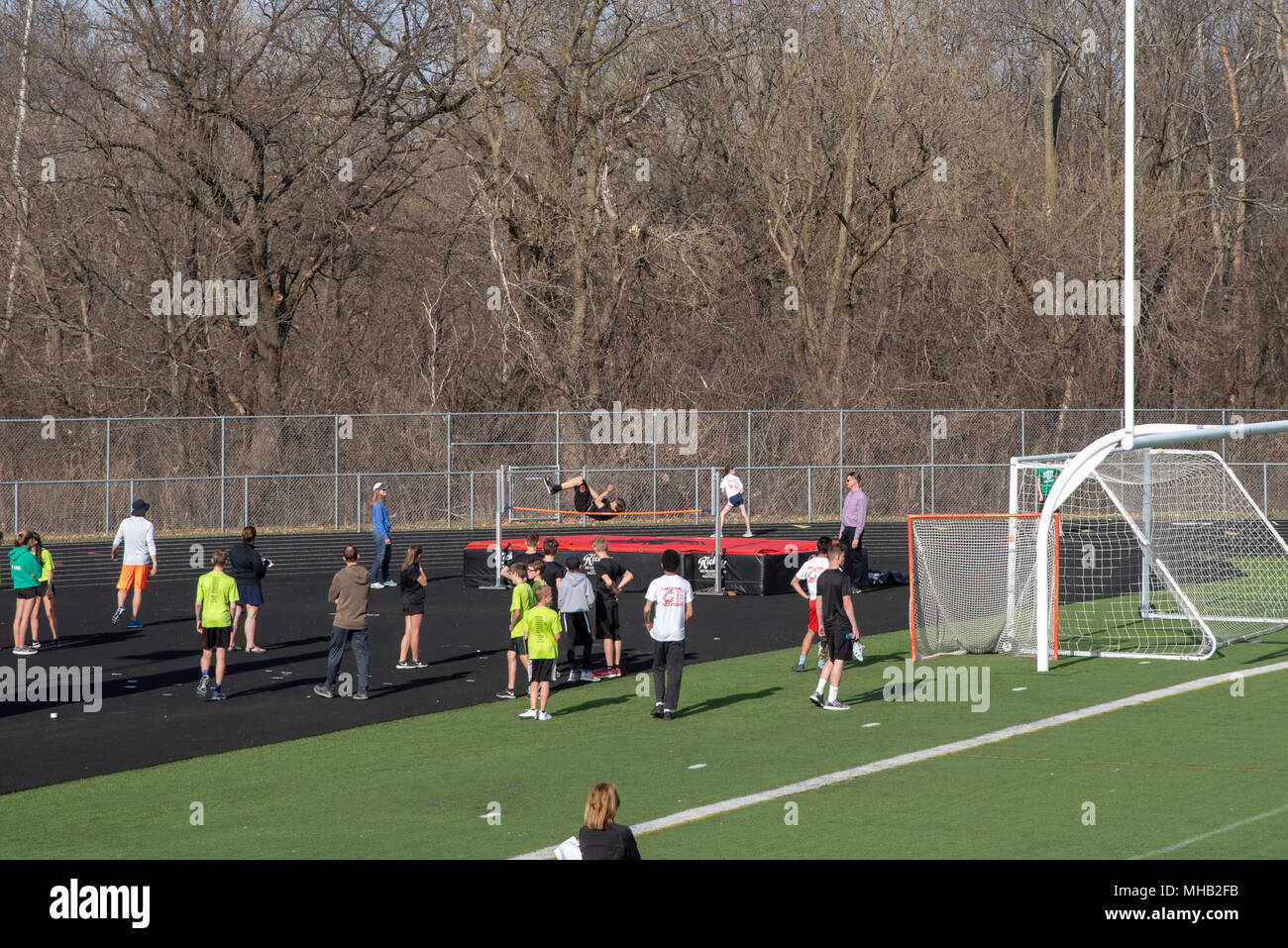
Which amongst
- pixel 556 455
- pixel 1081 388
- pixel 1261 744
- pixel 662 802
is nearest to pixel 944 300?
pixel 1081 388

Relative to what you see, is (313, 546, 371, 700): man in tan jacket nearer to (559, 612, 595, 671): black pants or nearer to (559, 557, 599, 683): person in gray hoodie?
(559, 557, 599, 683): person in gray hoodie

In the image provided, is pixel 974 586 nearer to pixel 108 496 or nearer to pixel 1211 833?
pixel 1211 833

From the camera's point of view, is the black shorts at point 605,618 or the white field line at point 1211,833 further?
the black shorts at point 605,618

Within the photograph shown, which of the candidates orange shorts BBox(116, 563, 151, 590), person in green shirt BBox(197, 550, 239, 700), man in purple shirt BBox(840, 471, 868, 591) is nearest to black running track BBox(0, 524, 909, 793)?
person in green shirt BBox(197, 550, 239, 700)

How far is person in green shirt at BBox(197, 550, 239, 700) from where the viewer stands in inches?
649

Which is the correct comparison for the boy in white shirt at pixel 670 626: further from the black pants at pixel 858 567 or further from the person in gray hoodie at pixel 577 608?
the black pants at pixel 858 567

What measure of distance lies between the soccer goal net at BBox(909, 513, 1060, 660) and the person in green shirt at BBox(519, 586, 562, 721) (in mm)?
5954

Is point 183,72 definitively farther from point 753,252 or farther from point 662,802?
point 662,802

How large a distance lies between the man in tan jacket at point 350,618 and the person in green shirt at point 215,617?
3.84 feet

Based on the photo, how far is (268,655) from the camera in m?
19.8

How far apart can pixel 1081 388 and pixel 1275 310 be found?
30.9 ft

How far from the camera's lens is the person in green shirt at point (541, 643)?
15.0 meters

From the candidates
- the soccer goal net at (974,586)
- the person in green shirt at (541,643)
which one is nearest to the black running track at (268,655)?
the person in green shirt at (541,643)

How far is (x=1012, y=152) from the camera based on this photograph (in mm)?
45875
